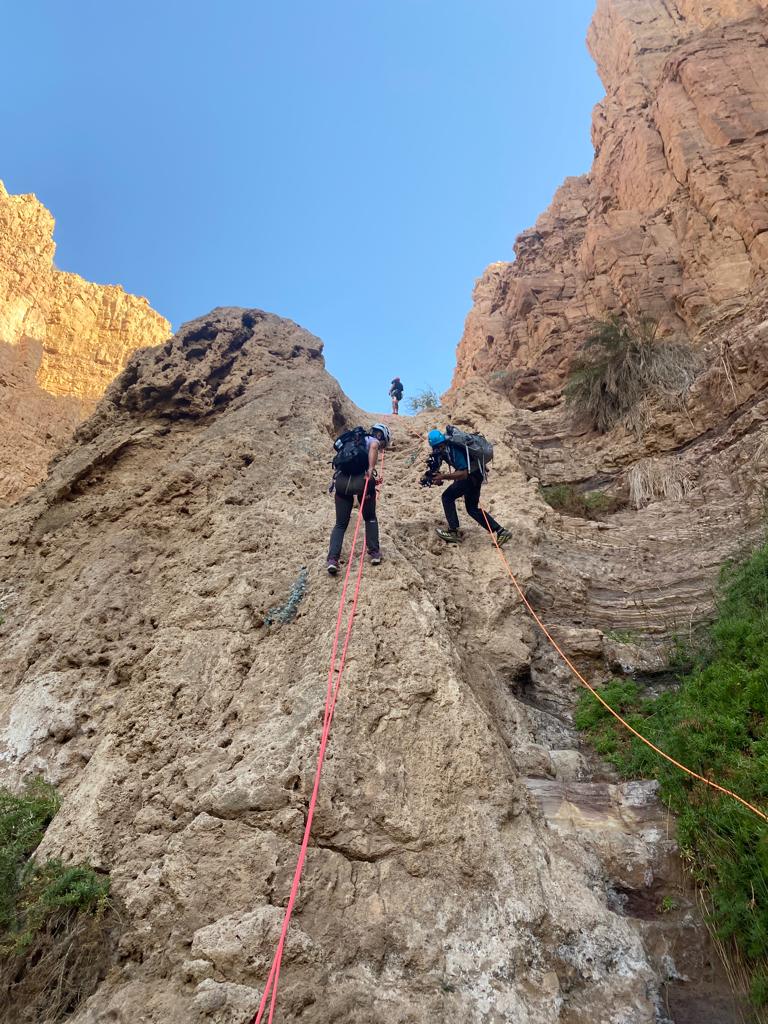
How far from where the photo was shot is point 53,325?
26.3 metres

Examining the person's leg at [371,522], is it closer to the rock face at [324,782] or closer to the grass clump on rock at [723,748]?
the rock face at [324,782]

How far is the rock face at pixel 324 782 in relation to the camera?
9.45 ft

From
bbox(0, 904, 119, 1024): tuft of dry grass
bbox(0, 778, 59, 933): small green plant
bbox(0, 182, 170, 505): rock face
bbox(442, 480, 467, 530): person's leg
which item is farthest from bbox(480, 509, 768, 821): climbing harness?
bbox(0, 182, 170, 505): rock face

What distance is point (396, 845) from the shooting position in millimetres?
3459

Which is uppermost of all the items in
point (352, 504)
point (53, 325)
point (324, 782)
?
point (53, 325)

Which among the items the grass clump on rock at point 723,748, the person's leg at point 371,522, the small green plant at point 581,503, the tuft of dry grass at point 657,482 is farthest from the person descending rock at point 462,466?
the tuft of dry grass at point 657,482

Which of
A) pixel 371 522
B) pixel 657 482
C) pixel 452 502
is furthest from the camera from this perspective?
pixel 657 482

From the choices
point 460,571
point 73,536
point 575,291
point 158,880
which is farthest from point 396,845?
point 575,291

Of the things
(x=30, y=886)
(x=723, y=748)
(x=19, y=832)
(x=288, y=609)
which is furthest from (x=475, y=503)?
(x=30, y=886)

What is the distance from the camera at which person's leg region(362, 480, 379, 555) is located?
6022mm

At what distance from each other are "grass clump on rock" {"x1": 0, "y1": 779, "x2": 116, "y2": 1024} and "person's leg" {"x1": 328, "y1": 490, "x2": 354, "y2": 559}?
131 inches

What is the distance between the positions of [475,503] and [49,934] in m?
6.08

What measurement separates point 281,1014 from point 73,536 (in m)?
6.93

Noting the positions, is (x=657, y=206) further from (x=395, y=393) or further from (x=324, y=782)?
(x=324, y=782)
